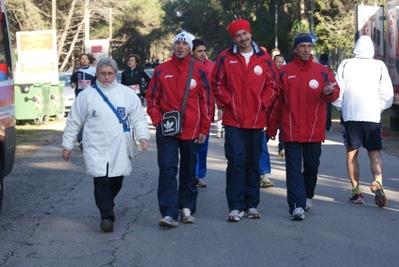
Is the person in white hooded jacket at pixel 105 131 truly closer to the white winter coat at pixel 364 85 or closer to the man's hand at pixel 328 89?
the man's hand at pixel 328 89

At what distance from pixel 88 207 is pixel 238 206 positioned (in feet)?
6.40

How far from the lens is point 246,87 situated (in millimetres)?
8109

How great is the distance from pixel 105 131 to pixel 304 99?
6.66 ft

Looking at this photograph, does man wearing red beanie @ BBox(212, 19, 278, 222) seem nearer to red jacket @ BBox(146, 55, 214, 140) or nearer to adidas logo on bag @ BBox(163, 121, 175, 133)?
red jacket @ BBox(146, 55, 214, 140)

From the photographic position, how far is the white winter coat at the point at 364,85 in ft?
30.1

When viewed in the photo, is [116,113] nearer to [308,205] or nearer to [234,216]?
[234,216]

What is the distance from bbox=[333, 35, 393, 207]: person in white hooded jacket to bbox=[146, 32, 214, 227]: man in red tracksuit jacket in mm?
1797

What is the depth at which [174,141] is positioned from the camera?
8.10 m

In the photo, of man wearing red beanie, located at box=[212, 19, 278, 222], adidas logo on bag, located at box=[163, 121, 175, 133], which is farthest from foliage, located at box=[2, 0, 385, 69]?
adidas logo on bag, located at box=[163, 121, 175, 133]

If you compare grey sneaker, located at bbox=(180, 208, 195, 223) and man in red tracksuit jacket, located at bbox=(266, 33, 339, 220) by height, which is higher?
man in red tracksuit jacket, located at bbox=(266, 33, 339, 220)

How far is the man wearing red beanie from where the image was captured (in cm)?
812

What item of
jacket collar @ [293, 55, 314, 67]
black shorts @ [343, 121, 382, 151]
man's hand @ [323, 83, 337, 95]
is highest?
jacket collar @ [293, 55, 314, 67]

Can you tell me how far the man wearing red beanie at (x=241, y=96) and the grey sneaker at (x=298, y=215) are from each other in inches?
20.6

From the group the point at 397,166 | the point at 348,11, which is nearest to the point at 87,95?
the point at 397,166
